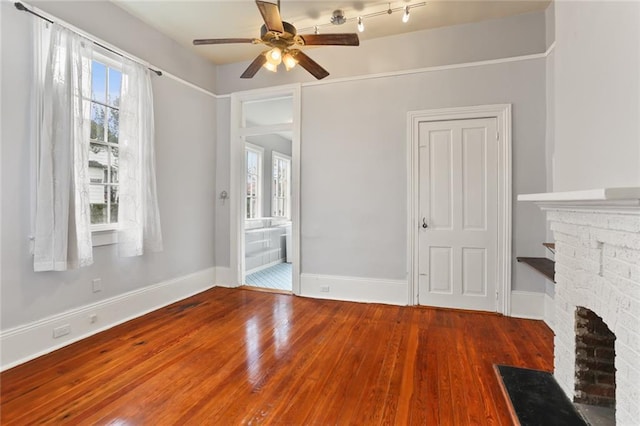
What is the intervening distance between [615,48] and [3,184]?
384 cm

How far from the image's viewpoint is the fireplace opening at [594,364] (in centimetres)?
185

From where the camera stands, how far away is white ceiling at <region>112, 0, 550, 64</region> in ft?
10.2

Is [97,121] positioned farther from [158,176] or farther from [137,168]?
[158,176]

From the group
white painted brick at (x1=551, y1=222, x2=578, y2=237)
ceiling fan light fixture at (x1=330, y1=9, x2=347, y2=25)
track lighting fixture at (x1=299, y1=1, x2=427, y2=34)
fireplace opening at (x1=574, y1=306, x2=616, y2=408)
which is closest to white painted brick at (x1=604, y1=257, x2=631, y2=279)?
white painted brick at (x1=551, y1=222, x2=578, y2=237)

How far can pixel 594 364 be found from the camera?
1.87 m

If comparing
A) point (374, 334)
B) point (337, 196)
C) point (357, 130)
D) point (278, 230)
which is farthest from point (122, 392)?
point (278, 230)

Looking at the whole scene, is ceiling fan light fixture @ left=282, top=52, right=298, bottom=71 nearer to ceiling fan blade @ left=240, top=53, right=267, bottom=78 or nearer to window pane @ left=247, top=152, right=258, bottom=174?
ceiling fan blade @ left=240, top=53, right=267, bottom=78

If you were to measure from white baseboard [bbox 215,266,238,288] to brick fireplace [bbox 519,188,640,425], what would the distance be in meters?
3.71

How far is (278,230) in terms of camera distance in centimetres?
670

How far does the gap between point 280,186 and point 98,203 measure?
4.52 m

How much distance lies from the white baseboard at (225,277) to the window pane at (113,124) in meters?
2.18

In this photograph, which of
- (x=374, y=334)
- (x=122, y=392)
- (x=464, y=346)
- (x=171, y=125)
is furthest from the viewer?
(x=171, y=125)

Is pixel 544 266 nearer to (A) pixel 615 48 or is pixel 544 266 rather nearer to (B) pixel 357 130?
(A) pixel 615 48

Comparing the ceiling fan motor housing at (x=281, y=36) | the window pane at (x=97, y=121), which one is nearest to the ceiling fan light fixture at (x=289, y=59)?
the ceiling fan motor housing at (x=281, y=36)
